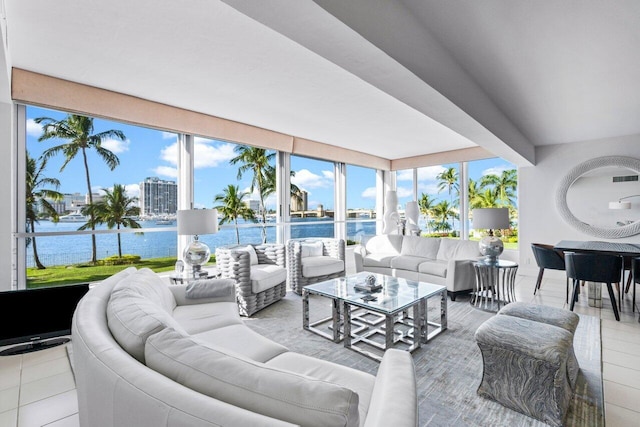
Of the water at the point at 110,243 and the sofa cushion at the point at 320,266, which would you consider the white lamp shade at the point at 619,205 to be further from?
the water at the point at 110,243

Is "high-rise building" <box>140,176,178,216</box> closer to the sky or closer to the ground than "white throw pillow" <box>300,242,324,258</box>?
closer to the sky

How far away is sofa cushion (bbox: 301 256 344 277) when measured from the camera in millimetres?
4094

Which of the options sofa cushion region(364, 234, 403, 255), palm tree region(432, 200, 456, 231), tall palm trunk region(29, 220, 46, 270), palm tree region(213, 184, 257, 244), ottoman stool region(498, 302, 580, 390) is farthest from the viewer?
palm tree region(432, 200, 456, 231)

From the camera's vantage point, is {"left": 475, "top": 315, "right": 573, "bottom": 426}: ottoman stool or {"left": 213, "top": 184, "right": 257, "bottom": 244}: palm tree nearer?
{"left": 475, "top": 315, "right": 573, "bottom": 426}: ottoman stool

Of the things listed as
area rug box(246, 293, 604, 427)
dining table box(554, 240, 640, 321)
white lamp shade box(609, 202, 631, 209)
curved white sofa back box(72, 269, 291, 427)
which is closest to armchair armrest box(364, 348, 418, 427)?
curved white sofa back box(72, 269, 291, 427)

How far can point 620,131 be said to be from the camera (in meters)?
4.28

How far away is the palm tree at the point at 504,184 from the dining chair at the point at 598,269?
326 cm

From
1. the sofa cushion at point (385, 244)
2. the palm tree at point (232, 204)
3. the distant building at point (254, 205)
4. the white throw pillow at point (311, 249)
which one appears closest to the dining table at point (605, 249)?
the sofa cushion at point (385, 244)

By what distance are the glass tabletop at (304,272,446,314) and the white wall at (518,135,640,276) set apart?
3.48 meters

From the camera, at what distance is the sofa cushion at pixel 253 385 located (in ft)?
2.42

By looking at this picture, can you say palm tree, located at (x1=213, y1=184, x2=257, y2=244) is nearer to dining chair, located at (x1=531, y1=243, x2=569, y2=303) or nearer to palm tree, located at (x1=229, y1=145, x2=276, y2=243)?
palm tree, located at (x1=229, y1=145, x2=276, y2=243)

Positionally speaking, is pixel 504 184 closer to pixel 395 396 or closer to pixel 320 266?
pixel 320 266

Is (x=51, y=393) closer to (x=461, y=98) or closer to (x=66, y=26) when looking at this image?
(x=66, y=26)

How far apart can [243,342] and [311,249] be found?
2840 millimetres
